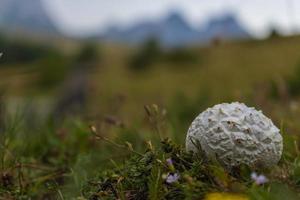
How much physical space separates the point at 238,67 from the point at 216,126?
44.8 ft

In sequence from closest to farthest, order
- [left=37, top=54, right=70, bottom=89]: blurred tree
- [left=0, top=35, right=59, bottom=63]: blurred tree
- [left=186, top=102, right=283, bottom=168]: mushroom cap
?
[left=186, top=102, right=283, bottom=168]: mushroom cap < [left=37, top=54, right=70, bottom=89]: blurred tree < [left=0, top=35, right=59, bottom=63]: blurred tree

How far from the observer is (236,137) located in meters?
1.43

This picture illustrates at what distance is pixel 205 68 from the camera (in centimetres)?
1600

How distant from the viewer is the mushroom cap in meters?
1.44

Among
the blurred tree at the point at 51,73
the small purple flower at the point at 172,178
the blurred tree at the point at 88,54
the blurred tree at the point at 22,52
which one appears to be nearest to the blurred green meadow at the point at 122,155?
the small purple flower at the point at 172,178

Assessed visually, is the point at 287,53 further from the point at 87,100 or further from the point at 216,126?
the point at 216,126

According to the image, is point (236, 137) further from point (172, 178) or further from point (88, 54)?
point (88, 54)

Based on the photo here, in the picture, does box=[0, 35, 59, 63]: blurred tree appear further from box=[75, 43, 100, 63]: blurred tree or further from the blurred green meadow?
the blurred green meadow

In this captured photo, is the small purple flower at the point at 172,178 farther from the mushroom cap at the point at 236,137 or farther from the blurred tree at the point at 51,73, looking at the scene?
the blurred tree at the point at 51,73

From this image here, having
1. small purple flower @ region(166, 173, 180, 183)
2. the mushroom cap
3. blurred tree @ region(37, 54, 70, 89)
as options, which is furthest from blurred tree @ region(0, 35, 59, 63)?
small purple flower @ region(166, 173, 180, 183)

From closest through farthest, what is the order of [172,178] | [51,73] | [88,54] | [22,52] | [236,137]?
[172,178]
[236,137]
[51,73]
[88,54]
[22,52]

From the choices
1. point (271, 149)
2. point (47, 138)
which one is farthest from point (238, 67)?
point (271, 149)

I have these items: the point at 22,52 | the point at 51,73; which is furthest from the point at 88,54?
the point at 22,52

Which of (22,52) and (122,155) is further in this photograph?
(22,52)
